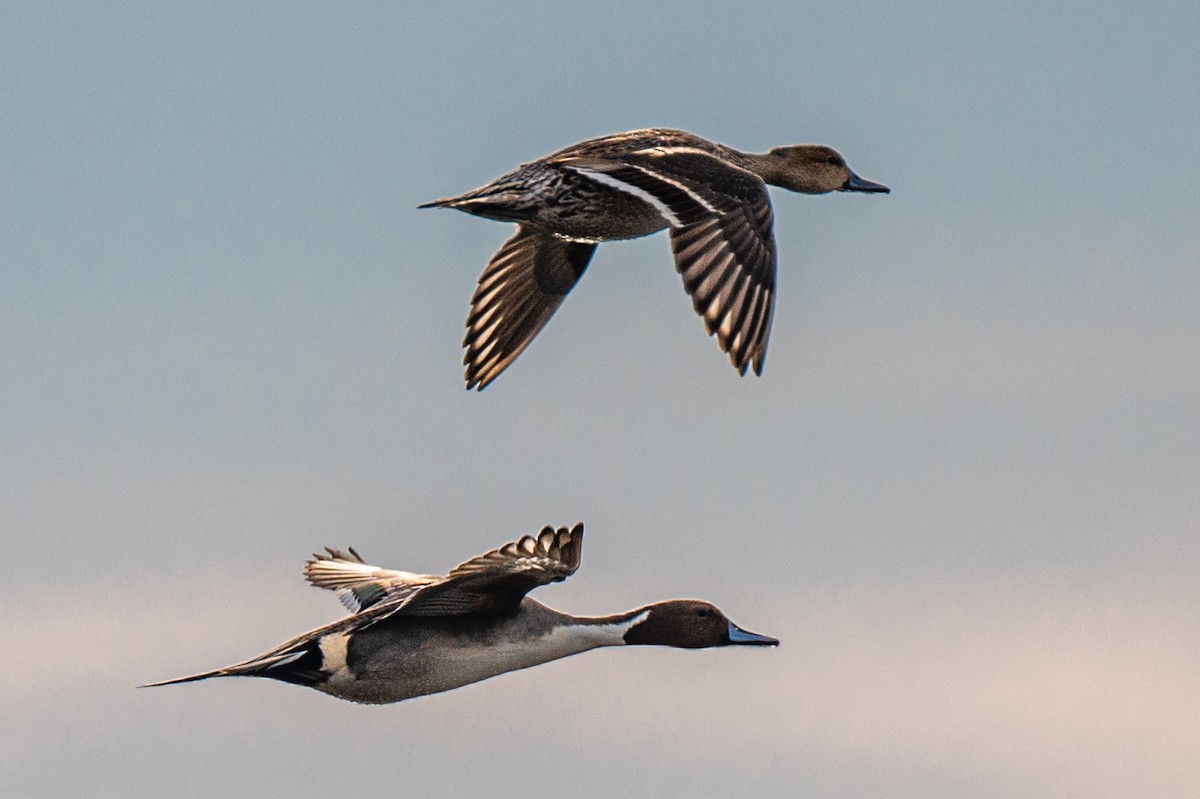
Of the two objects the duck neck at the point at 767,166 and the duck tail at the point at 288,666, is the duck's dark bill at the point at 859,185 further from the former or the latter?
the duck tail at the point at 288,666

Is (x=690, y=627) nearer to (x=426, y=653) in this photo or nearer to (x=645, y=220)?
(x=426, y=653)

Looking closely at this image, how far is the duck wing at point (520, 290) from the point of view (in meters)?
17.4

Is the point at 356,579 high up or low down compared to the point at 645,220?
down

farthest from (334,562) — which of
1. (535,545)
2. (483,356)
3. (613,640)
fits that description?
(535,545)

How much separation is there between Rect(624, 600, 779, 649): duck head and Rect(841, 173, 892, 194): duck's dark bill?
4083mm

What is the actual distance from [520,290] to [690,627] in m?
3.10

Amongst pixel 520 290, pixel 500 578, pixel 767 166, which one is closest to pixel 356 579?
pixel 520 290

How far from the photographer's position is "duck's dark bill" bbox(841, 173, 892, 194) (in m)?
18.5

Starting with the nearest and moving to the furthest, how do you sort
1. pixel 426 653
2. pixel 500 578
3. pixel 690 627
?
pixel 500 578 → pixel 426 653 → pixel 690 627

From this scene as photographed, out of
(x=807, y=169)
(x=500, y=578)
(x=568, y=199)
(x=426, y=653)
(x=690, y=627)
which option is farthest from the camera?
(x=807, y=169)

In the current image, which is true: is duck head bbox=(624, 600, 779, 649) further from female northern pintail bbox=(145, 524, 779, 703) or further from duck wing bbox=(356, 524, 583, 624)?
duck wing bbox=(356, 524, 583, 624)

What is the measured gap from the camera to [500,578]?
14.2 m

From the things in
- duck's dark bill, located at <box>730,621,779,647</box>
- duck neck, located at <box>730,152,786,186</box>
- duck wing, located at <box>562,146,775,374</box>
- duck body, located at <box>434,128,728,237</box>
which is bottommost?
duck's dark bill, located at <box>730,621,779,647</box>

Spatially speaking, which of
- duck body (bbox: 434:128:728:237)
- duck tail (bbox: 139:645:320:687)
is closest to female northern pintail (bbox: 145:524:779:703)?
duck tail (bbox: 139:645:320:687)
